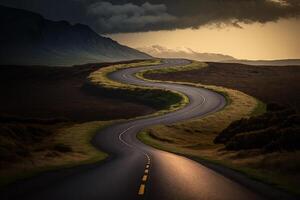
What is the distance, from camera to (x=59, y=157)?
3331cm

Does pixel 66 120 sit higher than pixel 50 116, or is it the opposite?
pixel 66 120

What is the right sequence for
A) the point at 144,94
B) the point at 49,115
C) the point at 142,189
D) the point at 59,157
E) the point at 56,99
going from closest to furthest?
the point at 142,189 < the point at 59,157 < the point at 49,115 < the point at 56,99 < the point at 144,94

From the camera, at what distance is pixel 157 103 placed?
10919 cm

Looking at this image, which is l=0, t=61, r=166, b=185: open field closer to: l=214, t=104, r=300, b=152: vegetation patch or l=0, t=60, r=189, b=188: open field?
l=0, t=60, r=189, b=188: open field

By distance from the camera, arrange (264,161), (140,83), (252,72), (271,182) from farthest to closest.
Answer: (252,72) < (140,83) < (264,161) < (271,182)

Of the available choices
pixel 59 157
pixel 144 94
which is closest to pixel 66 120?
pixel 144 94

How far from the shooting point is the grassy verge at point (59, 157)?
22208 millimetres

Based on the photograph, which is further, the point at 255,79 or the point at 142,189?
the point at 255,79

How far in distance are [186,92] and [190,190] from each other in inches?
3999

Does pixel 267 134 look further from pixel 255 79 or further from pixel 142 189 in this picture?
pixel 255 79

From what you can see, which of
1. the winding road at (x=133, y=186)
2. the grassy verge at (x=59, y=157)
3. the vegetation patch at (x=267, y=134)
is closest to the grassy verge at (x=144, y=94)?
the grassy verge at (x=59, y=157)

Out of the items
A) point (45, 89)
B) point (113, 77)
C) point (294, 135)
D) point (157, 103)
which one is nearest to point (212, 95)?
point (157, 103)

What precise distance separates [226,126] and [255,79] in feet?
254

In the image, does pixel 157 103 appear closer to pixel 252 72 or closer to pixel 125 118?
pixel 125 118
